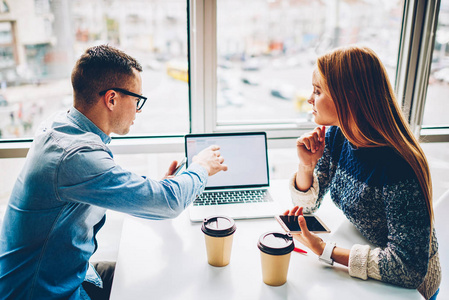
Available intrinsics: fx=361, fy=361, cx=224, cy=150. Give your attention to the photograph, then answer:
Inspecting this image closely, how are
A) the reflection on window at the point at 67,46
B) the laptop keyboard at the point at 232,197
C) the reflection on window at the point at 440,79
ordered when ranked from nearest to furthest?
the laptop keyboard at the point at 232,197 → the reflection on window at the point at 67,46 → the reflection on window at the point at 440,79

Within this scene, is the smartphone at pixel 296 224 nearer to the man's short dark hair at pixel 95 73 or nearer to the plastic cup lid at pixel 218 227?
the plastic cup lid at pixel 218 227

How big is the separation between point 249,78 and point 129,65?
1.05 meters

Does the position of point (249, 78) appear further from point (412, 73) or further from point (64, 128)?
point (64, 128)

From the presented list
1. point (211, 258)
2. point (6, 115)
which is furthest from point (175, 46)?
point (211, 258)

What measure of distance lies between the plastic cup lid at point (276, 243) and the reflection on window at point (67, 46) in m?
1.23

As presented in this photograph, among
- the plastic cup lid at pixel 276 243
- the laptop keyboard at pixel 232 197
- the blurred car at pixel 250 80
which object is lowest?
the laptop keyboard at pixel 232 197

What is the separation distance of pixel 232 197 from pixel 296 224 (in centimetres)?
42

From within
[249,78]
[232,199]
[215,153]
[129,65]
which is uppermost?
[129,65]

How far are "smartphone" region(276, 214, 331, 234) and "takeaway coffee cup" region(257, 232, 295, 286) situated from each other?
159mm

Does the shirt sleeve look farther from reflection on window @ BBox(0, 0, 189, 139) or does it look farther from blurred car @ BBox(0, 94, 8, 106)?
blurred car @ BBox(0, 94, 8, 106)

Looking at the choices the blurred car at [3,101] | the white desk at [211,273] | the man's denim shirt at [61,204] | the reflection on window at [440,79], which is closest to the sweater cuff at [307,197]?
the white desk at [211,273]

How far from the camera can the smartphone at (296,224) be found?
1173mm

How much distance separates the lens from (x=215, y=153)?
1.34 metres

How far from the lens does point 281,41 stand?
2043 mm
